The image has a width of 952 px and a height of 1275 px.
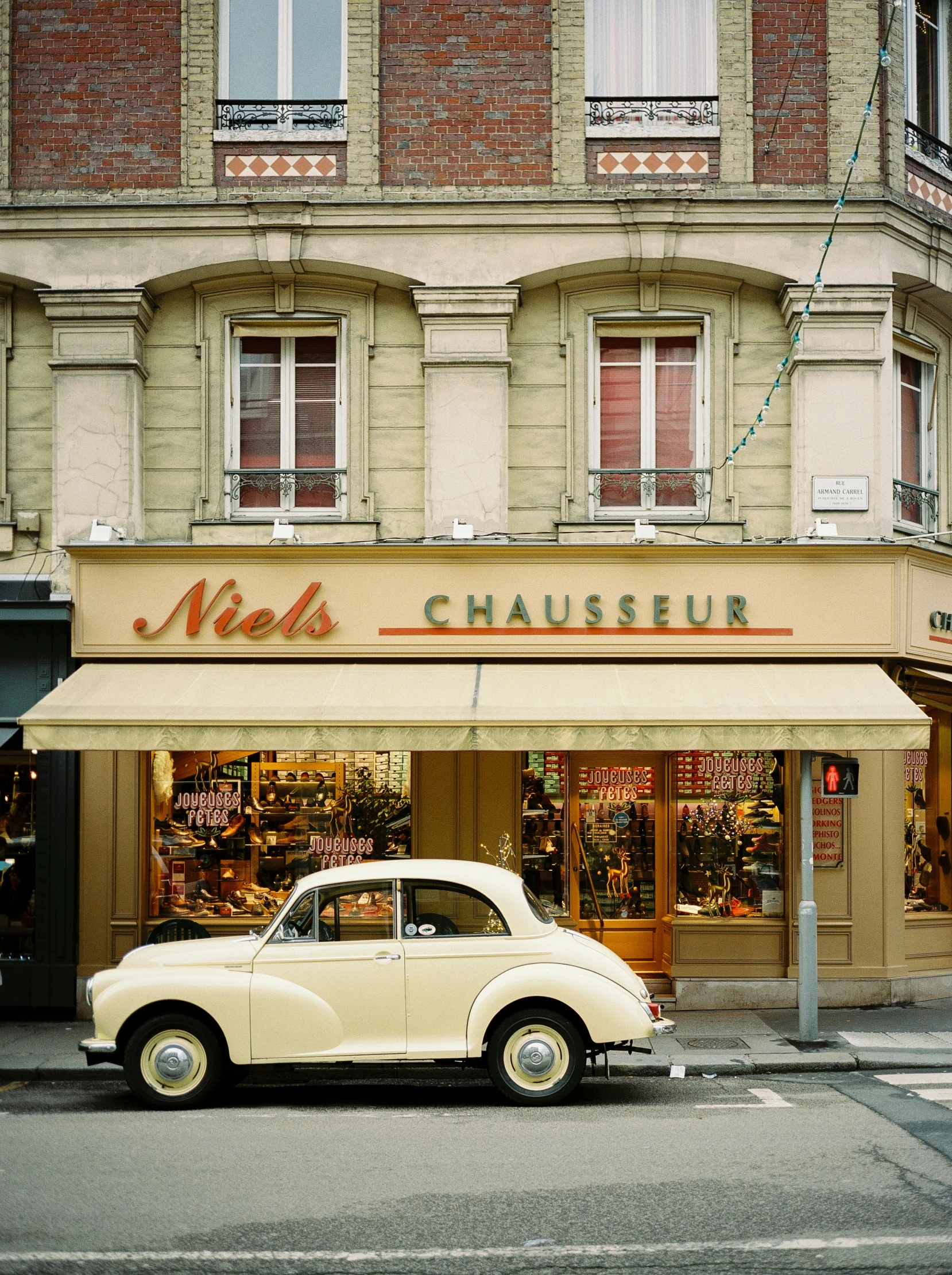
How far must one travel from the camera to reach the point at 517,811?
13039mm

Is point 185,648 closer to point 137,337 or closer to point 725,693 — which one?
point 137,337

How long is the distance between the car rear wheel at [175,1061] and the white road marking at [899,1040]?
551 centimetres

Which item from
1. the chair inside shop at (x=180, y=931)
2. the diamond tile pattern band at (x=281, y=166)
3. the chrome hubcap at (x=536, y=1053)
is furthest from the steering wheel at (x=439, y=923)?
the diamond tile pattern band at (x=281, y=166)

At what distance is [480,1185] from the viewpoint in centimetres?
662

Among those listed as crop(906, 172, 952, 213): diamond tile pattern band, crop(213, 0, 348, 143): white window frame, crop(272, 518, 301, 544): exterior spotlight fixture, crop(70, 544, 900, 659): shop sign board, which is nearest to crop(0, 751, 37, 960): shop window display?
crop(70, 544, 900, 659): shop sign board

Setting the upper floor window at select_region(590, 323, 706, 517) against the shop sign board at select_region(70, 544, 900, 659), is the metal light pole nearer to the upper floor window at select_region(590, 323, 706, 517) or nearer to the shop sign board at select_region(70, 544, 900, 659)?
the shop sign board at select_region(70, 544, 900, 659)

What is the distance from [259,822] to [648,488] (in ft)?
17.6

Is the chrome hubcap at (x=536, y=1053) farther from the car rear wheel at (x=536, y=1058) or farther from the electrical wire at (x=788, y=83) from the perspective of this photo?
the electrical wire at (x=788, y=83)

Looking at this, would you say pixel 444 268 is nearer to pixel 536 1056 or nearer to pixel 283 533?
pixel 283 533

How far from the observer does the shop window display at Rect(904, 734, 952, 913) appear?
13688 mm

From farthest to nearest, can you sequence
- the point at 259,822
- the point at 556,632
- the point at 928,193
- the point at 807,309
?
the point at 928,193
the point at 259,822
the point at 556,632
the point at 807,309

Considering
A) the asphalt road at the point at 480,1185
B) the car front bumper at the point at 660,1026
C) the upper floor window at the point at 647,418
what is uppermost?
the upper floor window at the point at 647,418

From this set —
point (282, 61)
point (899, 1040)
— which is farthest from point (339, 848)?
point (282, 61)

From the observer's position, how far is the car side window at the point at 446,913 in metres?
8.80
